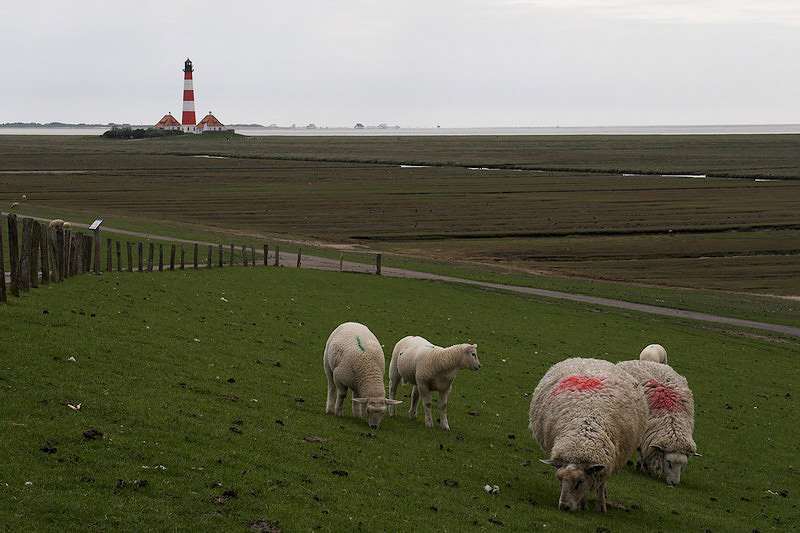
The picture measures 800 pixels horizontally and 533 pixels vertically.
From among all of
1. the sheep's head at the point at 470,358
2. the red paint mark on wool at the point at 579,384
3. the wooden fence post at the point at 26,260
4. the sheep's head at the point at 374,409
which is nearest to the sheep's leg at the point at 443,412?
the sheep's head at the point at 470,358

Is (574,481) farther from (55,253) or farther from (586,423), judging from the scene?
(55,253)

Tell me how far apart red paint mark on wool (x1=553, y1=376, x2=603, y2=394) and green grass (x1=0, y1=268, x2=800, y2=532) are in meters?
1.84

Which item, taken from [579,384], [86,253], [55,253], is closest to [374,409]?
[579,384]

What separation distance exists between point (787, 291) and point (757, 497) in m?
35.8

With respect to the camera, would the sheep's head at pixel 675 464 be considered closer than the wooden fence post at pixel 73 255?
Yes

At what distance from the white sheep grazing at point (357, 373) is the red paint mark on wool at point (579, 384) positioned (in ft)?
11.7

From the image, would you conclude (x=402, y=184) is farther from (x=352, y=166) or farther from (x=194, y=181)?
(x=352, y=166)

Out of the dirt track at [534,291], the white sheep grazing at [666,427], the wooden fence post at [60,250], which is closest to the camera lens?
the white sheep grazing at [666,427]

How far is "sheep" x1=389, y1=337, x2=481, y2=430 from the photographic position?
17600mm

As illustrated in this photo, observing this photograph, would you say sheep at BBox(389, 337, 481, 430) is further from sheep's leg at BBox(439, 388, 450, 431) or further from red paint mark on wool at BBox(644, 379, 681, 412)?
red paint mark on wool at BBox(644, 379, 681, 412)

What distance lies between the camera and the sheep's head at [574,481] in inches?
532

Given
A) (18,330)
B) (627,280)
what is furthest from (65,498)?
(627,280)

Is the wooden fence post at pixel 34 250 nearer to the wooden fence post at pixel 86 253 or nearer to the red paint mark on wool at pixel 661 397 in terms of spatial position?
the wooden fence post at pixel 86 253

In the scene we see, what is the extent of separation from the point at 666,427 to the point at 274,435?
8.32 m
